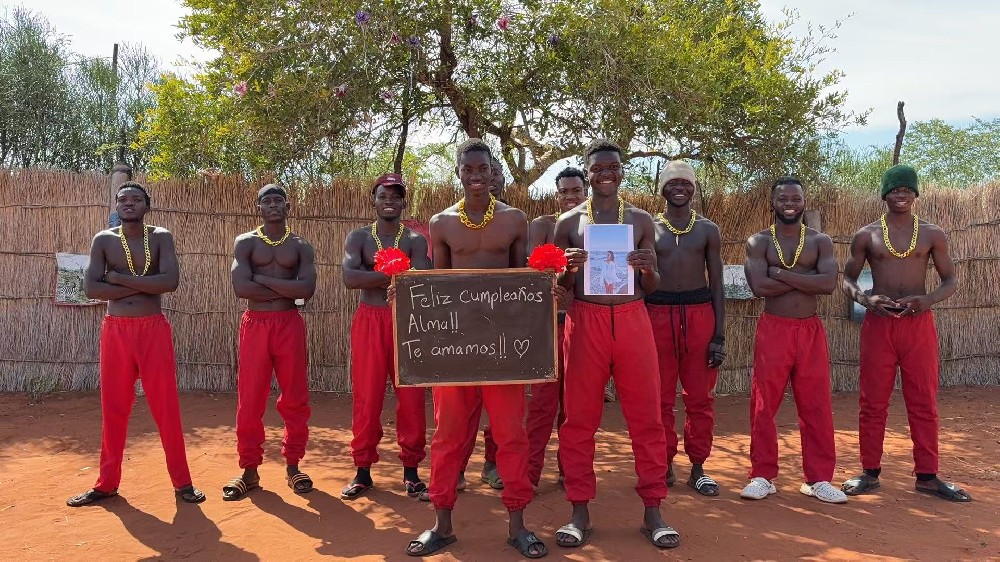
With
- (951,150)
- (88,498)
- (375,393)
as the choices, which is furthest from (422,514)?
(951,150)

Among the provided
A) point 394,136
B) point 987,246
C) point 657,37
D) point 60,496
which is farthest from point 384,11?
point 987,246

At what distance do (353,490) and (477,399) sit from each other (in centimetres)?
146

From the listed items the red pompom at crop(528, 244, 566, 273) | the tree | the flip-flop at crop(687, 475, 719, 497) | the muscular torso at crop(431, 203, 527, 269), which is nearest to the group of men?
the flip-flop at crop(687, 475, 719, 497)

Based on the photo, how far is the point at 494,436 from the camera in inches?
146

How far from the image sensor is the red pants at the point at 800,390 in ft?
15.0

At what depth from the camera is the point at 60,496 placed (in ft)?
15.6

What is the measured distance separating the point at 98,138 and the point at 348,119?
10011 millimetres

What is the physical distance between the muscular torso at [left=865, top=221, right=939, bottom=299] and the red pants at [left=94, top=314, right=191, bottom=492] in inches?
194

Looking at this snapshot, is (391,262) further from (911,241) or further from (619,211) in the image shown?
(911,241)

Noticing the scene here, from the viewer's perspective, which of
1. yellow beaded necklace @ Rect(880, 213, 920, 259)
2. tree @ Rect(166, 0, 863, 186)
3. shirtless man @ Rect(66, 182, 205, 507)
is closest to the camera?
shirtless man @ Rect(66, 182, 205, 507)

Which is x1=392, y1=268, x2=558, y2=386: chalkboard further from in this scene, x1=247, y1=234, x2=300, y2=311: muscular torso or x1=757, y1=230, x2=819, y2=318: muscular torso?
x1=757, y1=230, x2=819, y2=318: muscular torso

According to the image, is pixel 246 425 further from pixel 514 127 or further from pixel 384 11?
pixel 514 127

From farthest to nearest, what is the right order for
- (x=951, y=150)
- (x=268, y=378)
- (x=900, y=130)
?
1. (x=951, y=150)
2. (x=900, y=130)
3. (x=268, y=378)

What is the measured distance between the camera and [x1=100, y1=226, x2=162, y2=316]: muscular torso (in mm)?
4504
